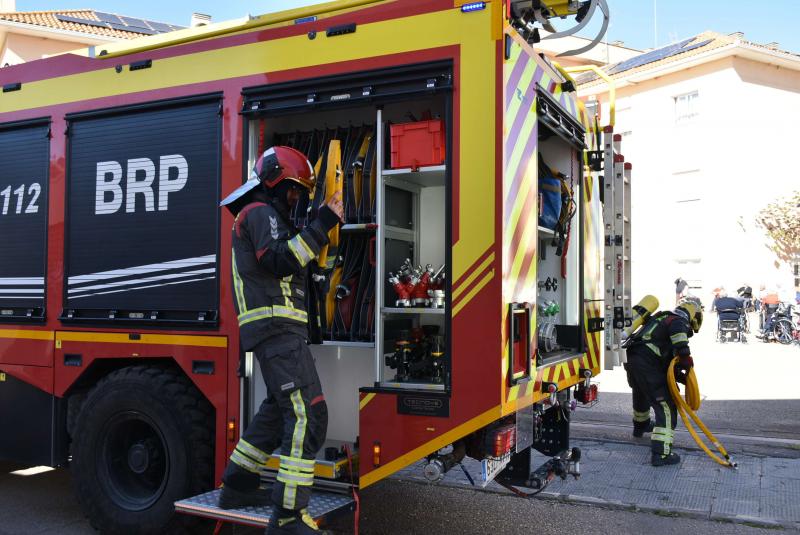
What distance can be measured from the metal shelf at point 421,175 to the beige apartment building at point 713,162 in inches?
865

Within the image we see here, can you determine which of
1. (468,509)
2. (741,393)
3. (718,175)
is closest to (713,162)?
(718,175)

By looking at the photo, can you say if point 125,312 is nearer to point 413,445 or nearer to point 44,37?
point 413,445

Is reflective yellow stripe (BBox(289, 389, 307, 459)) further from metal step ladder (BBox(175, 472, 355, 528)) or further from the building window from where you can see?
the building window

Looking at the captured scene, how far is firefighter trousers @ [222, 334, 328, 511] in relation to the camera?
385 cm

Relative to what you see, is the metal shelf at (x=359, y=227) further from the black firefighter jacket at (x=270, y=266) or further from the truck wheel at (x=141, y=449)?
the truck wheel at (x=141, y=449)

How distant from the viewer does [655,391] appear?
7117 mm

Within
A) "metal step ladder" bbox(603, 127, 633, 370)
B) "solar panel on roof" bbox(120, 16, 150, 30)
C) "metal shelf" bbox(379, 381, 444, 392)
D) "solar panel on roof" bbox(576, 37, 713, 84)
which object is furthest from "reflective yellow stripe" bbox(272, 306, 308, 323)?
"solar panel on roof" bbox(576, 37, 713, 84)

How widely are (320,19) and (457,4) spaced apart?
0.89m

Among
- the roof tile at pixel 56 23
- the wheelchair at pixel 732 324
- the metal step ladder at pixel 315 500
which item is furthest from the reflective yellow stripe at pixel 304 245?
the roof tile at pixel 56 23

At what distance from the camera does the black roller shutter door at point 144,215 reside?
4.71 metres

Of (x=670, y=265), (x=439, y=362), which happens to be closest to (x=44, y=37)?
(x=670, y=265)

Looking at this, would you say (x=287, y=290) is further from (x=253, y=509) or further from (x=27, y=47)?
(x=27, y=47)

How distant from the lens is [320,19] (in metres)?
4.43

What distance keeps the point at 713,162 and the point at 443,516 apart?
943 inches
